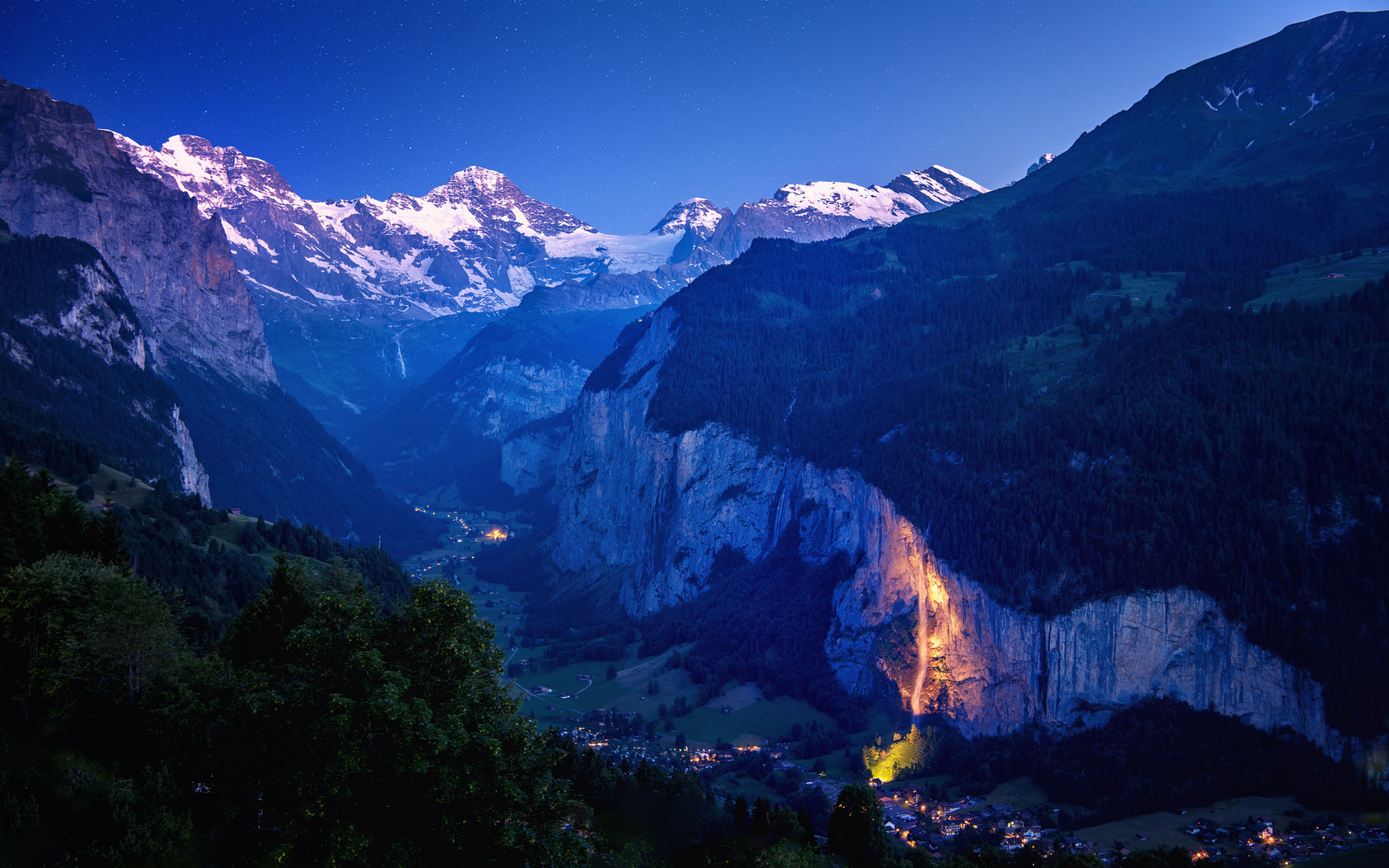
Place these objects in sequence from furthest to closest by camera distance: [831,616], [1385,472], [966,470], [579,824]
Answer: [831,616], [966,470], [1385,472], [579,824]

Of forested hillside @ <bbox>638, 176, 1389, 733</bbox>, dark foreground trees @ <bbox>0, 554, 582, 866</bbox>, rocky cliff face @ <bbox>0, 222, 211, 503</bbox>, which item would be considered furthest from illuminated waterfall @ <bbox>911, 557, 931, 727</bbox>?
rocky cliff face @ <bbox>0, 222, 211, 503</bbox>

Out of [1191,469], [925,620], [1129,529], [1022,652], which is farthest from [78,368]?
[1191,469]

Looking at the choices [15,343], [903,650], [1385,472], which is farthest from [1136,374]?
[15,343]

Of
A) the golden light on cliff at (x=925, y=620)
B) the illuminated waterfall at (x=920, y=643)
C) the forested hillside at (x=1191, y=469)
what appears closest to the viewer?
the forested hillside at (x=1191, y=469)

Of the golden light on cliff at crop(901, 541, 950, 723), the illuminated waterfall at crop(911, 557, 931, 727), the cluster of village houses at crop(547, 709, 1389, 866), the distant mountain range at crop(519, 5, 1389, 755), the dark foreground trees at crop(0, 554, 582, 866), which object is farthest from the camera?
the golden light on cliff at crop(901, 541, 950, 723)

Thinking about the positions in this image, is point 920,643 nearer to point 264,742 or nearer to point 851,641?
point 851,641

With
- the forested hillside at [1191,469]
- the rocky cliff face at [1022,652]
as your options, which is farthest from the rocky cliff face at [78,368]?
the forested hillside at [1191,469]

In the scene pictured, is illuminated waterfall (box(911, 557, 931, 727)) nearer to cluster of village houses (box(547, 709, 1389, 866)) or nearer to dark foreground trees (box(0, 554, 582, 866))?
cluster of village houses (box(547, 709, 1389, 866))

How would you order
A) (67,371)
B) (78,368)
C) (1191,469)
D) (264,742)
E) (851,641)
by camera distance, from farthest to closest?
(78,368) < (67,371) < (851,641) < (1191,469) < (264,742)

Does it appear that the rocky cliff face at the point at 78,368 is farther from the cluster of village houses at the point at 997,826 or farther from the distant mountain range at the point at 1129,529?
the distant mountain range at the point at 1129,529

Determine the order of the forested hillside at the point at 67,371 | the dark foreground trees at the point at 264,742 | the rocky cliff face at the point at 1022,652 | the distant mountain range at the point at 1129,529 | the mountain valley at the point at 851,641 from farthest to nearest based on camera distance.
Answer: the forested hillside at the point at 67,371 < the rocky cliff face at the point at 1022,652 < the distant mountain range at the point at 1129,529 < the mountain valley at the point at 851,641 < the dark foreground trees at the point at 264,742

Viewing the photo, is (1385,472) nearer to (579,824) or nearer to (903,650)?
(903,650)
